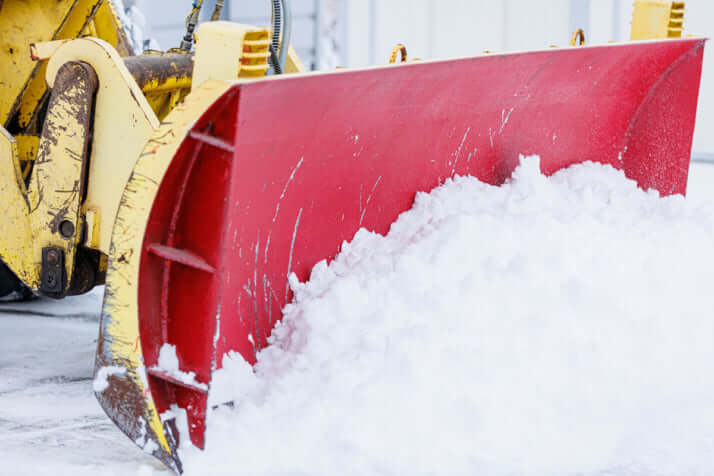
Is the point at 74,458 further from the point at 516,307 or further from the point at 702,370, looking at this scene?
the point at 702,370

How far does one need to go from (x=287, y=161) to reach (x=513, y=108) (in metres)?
0.93

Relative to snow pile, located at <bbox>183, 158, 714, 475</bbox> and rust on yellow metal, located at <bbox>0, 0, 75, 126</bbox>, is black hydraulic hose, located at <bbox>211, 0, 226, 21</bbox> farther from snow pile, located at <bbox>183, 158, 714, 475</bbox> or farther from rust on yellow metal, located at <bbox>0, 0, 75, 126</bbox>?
snow pile, located at <bbox>183, 158, 714, 475</bbox>

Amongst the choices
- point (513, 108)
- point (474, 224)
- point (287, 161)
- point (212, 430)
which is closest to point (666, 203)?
point (513, 108)

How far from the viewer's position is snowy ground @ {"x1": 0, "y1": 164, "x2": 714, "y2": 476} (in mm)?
1833

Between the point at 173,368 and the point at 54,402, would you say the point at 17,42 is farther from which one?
the point at 173,368

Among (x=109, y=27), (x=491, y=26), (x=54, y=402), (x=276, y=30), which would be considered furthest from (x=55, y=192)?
(x=491, y=26)

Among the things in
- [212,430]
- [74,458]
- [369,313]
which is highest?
[369,313]

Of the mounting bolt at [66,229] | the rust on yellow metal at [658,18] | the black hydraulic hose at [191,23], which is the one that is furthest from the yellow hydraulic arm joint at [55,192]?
the rust on yellow metal at [658,18]

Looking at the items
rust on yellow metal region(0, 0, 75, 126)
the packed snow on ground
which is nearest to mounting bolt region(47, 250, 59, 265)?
the packed snow on ground

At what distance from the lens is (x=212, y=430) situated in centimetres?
183

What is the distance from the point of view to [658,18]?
296 centimetres

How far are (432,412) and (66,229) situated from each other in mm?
940

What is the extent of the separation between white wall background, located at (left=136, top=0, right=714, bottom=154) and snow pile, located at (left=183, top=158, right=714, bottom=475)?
580 cm

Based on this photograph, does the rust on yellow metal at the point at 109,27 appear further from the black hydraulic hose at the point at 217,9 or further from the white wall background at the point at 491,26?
the white wall background at the point at 491,26
